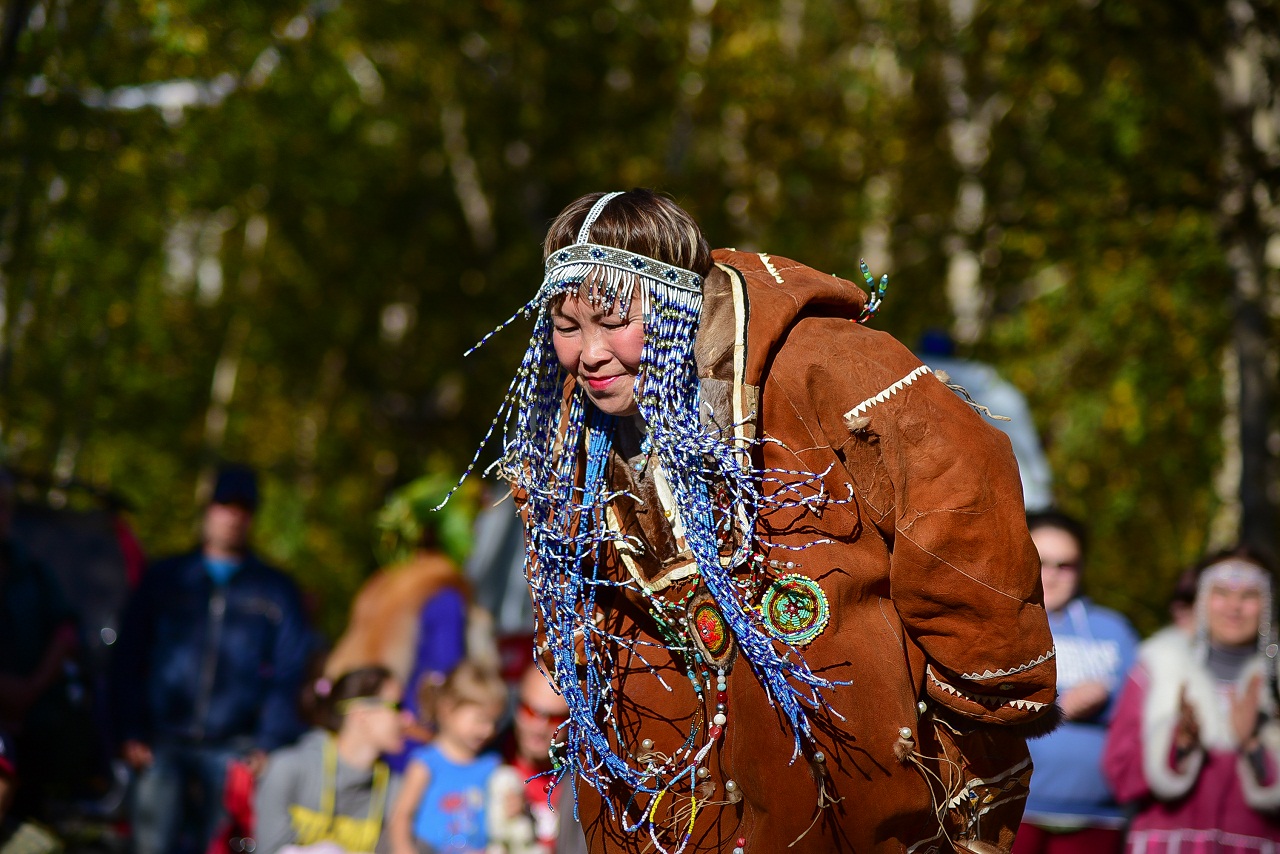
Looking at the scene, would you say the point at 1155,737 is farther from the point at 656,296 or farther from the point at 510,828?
the point at 656,296

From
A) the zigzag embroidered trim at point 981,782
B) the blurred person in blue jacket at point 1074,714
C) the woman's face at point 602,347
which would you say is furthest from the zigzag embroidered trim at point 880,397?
the blurred person in blue jacket at point 1074,714

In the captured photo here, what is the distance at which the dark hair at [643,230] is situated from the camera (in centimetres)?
284

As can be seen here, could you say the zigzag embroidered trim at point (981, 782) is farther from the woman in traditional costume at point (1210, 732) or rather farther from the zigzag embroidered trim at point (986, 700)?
the woman in traditional costume at point (1210, 732)

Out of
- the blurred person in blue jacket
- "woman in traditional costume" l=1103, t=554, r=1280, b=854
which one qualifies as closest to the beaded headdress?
"woman in traditional costume" l=1103, t=554, r=1280, b=854

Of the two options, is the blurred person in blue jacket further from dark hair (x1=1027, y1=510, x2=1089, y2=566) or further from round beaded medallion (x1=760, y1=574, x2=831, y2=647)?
round beaded medallion (x1=760, y1=574, x2=831, y2=647)

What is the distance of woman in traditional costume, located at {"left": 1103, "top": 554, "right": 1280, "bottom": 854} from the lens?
203 inches

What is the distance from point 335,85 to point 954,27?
5.61 meters

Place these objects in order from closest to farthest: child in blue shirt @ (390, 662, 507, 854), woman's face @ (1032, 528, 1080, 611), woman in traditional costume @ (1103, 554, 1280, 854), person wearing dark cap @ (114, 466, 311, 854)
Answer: woman in traditional costume @ (1103, 554, 1280, 854), woman's face @ (1032, 528, 1080, 611), child in blue shirt @ (390, 662, 507, 854), person wearing dark cap @ (114, 466, 311, 854)

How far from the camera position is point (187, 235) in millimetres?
17000

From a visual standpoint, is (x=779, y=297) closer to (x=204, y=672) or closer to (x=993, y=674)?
(x=993, y=674)

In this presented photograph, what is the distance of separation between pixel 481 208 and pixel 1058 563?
1119cm

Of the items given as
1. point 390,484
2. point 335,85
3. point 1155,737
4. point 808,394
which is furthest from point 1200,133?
point 390,484

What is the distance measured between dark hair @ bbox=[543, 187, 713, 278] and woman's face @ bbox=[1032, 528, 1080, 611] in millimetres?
2960

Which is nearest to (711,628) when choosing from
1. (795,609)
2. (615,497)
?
(795,609)
